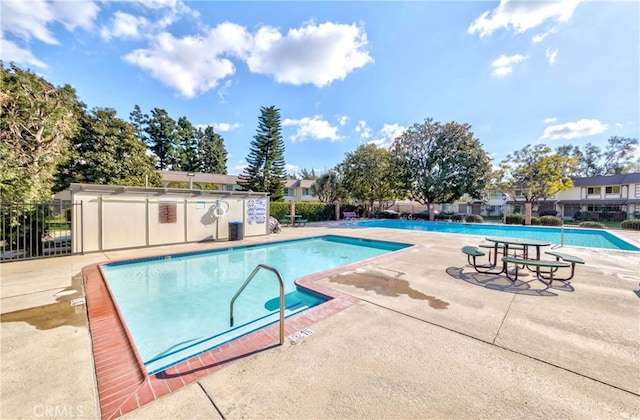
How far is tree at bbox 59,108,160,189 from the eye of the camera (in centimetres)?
1597

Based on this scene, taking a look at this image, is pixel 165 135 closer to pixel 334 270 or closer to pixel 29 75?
pixel 29 75

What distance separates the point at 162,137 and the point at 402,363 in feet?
124

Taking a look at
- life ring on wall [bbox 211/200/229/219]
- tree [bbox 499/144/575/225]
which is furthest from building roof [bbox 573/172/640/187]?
life ring on wall [bbox 211/200/229/219]

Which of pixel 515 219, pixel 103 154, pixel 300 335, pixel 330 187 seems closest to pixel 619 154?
pixel 515 219

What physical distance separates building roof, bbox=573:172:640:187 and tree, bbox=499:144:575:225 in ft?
26.7

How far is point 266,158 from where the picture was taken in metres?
23.5

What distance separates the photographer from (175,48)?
9344mm

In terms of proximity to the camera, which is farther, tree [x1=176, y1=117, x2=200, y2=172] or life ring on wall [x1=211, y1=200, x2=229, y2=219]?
tree [x1=176, y1=117, x2=200, y2=172]

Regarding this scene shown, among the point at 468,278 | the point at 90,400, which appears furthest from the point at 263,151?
the point at 90,400

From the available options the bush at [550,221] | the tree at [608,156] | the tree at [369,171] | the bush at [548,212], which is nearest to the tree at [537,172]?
the bush at [550,221]

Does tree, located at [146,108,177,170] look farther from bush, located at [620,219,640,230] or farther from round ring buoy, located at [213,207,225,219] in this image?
bush, located at [620,219,640,230]

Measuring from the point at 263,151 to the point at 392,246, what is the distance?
1731 centimetres

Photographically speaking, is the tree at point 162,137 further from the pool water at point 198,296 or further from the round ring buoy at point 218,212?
the pool water at point 198,296

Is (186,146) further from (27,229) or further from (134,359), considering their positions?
(134,359)
